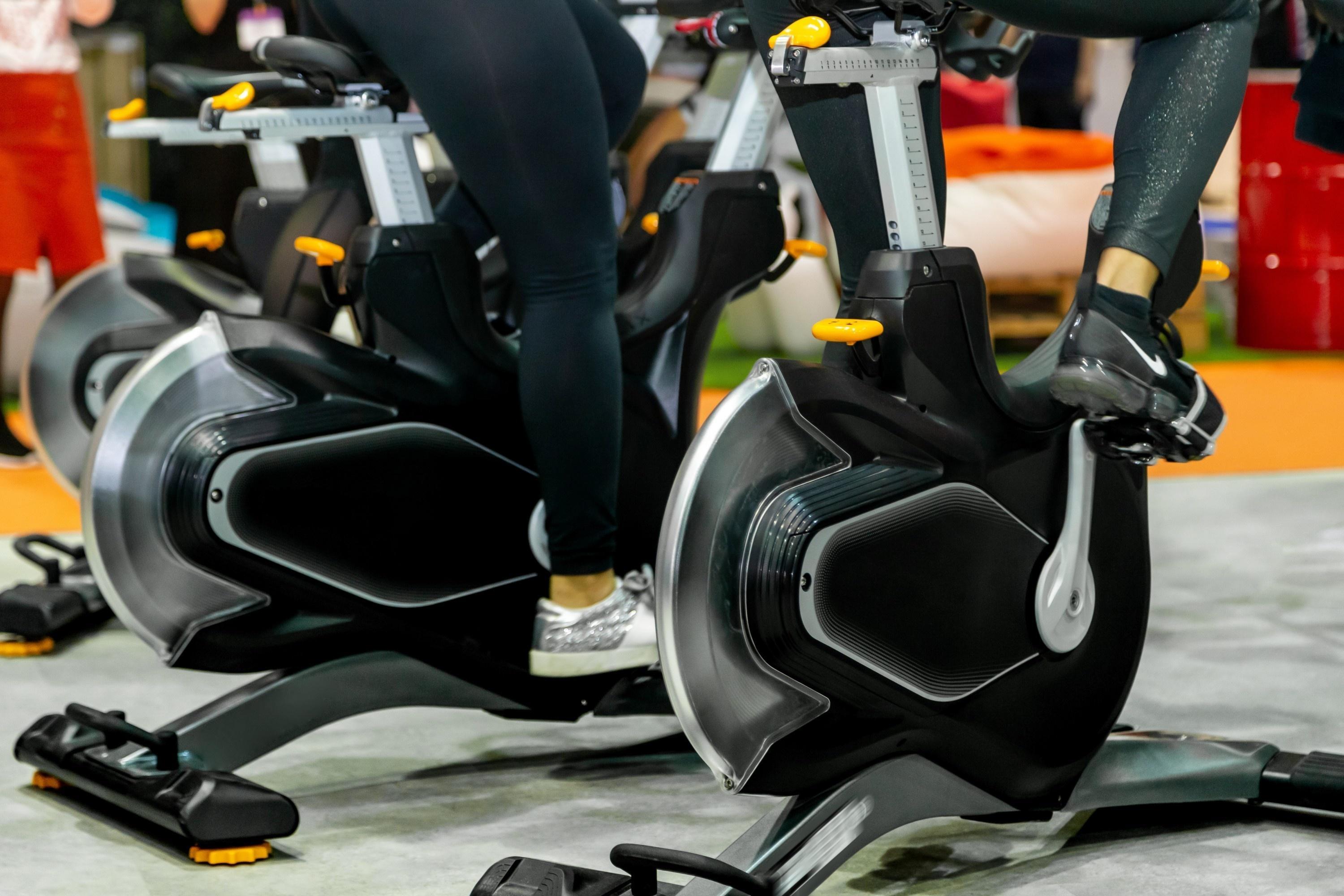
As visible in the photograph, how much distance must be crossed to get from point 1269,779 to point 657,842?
69 centimetres

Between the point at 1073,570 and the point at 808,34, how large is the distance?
63 centimetres

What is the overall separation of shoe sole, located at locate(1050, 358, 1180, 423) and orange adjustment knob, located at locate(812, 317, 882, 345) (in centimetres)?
18

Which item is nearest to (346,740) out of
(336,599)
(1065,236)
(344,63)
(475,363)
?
(336,599)

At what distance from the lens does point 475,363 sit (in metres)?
2.18

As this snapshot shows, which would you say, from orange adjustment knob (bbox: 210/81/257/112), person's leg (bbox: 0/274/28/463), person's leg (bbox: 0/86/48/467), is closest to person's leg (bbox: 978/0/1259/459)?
orange adjustment knob (bbox: 210/81/257/112)

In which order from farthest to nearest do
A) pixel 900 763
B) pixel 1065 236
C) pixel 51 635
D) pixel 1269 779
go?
pixel 1065 236, pixel 51 635, pixel 1269 779, pixel 900 763

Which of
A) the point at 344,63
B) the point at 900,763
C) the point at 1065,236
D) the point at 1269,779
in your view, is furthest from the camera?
the point at 1065,236

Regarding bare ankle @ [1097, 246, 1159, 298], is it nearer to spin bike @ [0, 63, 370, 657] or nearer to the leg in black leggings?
the leg in black leggings

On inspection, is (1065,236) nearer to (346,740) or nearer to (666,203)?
(666,203)

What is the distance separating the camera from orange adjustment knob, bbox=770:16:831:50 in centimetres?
150

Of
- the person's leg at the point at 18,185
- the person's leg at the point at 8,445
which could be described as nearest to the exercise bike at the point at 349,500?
the person's leg at the point at 8,445

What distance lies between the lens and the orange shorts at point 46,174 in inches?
184

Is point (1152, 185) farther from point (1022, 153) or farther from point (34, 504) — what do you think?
point (1022, 153)

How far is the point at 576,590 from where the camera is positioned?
206 cm
